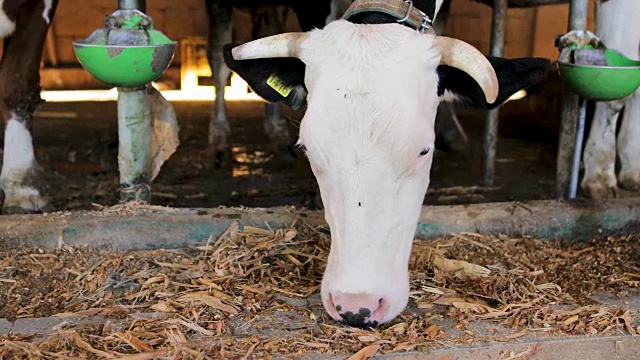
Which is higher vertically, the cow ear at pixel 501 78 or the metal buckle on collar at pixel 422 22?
Result: the metal buckle on collar at pixel 422 22

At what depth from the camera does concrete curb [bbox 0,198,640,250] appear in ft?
10.8

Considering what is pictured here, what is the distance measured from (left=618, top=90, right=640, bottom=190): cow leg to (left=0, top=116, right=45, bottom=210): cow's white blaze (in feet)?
11.2

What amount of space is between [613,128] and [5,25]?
3536 mm

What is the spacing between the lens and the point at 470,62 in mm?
2578

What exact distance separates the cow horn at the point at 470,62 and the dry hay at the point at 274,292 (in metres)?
0.87

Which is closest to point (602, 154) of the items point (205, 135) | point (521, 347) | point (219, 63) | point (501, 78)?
point (501, 78)

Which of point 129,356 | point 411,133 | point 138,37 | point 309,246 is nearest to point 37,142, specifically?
point 138,37

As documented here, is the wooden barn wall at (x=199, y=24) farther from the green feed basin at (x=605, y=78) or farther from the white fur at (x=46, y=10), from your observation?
the green feed basin at (x=605, y=78)

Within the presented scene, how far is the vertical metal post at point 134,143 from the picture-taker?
3.56 m

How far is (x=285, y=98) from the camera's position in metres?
3.04

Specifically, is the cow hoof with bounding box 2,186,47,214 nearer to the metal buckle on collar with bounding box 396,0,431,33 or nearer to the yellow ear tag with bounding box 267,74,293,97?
the yellow ear tag with bounding box 267,74,293,97

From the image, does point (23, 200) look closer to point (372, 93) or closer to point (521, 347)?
point (372, 93)

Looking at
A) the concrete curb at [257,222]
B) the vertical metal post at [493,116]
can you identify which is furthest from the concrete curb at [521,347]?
the vertical metal post at [493,116]

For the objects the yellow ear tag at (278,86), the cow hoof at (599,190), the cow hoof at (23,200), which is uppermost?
the yellow ear tag at (278,86)
